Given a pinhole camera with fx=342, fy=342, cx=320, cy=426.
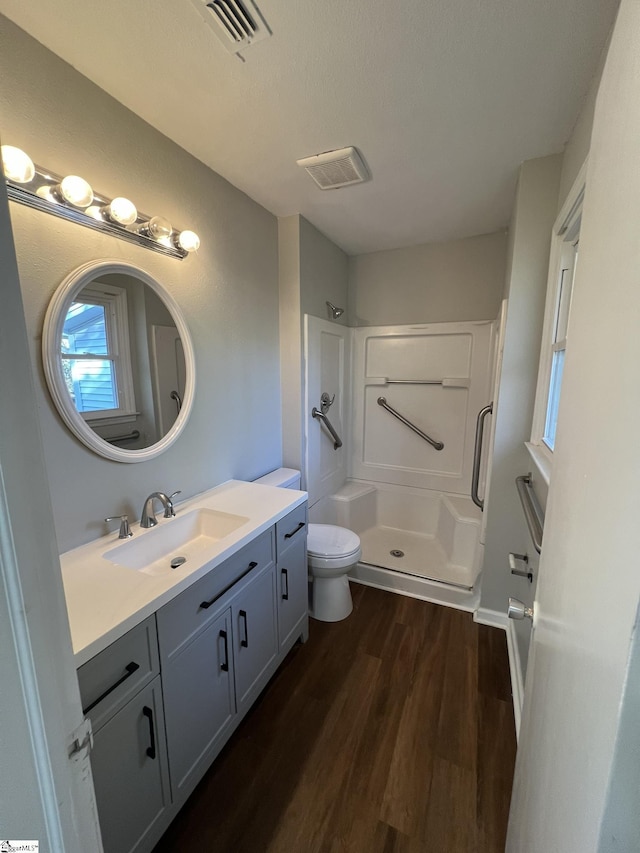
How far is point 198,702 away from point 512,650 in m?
1.54

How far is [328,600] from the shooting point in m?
2.05

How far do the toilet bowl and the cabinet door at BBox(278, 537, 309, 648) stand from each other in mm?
160

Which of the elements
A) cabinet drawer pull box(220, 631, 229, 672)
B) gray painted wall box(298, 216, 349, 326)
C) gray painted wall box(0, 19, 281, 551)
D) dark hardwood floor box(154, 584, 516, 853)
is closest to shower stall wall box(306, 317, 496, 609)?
gray painted wall box(298, 216, 349, 326)

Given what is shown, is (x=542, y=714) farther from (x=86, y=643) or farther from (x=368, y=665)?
(x=368, y=665)

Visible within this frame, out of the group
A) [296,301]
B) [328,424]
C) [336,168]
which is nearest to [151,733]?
[328,424]

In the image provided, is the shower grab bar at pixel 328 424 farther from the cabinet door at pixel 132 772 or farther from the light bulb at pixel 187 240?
the cabinet door at pixel 132 772

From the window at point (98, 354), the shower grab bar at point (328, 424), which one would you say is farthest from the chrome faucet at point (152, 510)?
the shower grab bar at point (328, 424)

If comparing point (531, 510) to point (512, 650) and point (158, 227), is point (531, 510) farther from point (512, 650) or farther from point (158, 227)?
point (158, 227)

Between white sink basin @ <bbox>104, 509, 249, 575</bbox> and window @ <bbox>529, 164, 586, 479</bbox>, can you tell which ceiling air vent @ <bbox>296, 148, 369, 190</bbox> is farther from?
white sink basin @ <bbox>104, 509, 249, 575</bbox>

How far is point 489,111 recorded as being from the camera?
4.22 ft

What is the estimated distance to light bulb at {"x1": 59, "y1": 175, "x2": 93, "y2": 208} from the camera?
1.07 m

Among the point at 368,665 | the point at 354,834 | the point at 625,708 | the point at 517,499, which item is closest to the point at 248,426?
the point at 368,665

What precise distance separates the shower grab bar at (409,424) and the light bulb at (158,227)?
2028mm

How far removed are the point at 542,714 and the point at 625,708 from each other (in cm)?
48
